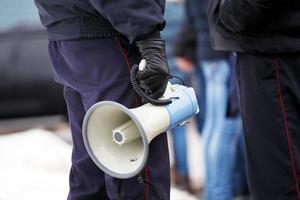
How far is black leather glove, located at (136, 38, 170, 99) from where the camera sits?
1.88 metres

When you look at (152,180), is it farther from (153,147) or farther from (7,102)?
(7,102)

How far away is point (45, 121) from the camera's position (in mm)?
5234

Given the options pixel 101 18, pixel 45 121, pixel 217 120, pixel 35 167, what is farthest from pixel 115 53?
pixel 45 121

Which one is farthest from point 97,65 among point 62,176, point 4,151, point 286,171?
point 4,151

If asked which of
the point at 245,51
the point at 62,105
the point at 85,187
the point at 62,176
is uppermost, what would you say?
the point at 245,51

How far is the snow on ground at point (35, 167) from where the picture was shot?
10.0ft

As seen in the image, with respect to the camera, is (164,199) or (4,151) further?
(4,151)

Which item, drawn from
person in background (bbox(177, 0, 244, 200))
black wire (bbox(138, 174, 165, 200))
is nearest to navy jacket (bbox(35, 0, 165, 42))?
black wire (bbox(138, 174, 165, 200))

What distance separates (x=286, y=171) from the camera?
2162mm

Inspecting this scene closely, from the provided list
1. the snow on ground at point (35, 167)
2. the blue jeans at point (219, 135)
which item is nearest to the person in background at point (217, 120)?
the blue jeans at point (219, 135)

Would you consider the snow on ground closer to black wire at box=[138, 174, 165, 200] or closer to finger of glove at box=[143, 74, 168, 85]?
black wire at box=[138, 174, 165, 200]

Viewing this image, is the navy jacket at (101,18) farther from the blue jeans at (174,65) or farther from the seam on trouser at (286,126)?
the blue jeans at (174,65)

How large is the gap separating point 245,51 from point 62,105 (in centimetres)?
325

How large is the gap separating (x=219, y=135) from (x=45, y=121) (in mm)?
2241
